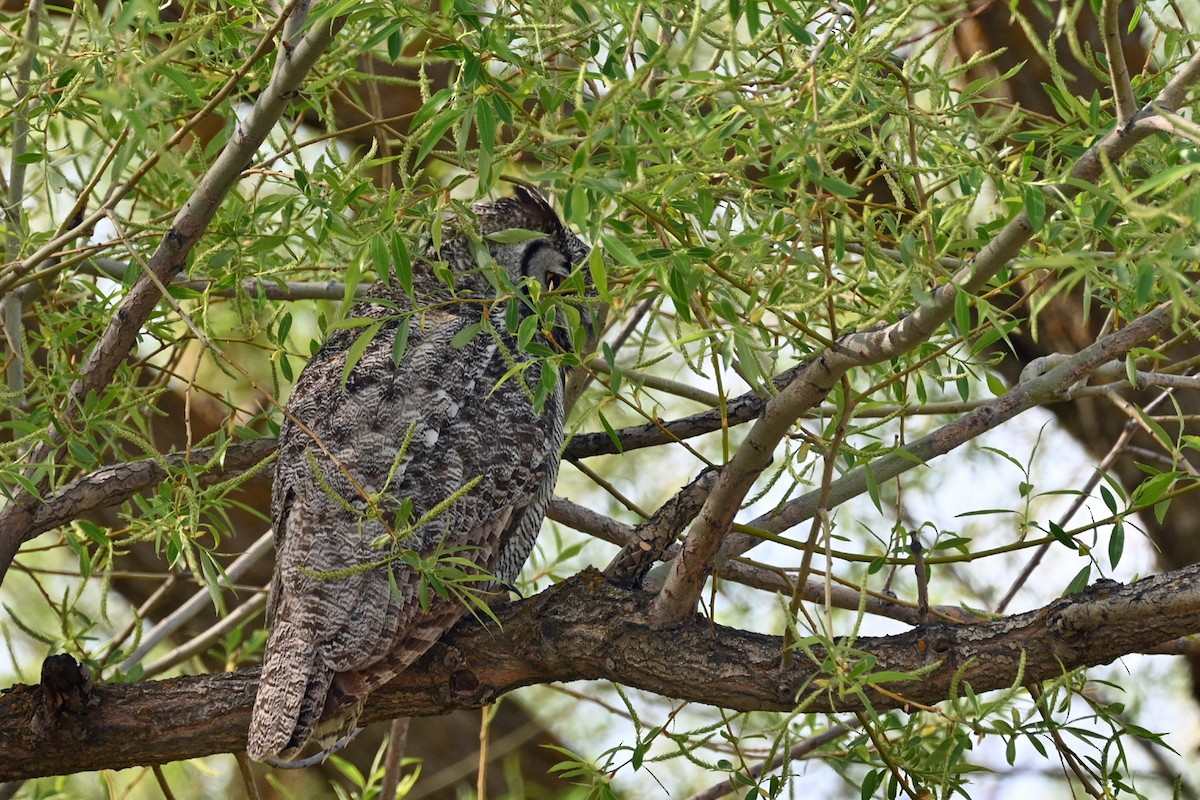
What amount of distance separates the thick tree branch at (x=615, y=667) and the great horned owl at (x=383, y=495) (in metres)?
0.11

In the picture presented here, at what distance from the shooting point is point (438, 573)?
1660mm

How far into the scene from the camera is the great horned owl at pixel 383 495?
208cm

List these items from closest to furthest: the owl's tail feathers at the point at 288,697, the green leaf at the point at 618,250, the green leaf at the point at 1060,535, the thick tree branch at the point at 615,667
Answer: the green leaf at the point at 618,250 < the thick tree branch at the point at 615,667 < the green leaf at the point at 1060,535 < the owl's tail feathers at the point at 288,697

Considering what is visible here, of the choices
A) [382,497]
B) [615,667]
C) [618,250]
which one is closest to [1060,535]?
[615,667]

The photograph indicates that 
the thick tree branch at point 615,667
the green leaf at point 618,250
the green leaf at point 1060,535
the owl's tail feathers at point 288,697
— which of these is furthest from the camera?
the owl's tail feathers at point 288,697

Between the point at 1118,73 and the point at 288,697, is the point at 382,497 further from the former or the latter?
the point at 1118,73

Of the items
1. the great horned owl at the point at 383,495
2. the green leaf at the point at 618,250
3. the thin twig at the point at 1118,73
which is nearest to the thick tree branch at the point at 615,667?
the great horned owl at the point at 383,495

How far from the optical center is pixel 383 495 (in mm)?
1937

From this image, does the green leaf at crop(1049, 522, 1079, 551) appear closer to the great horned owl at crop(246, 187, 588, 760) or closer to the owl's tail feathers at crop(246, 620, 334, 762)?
the great horned owl at crop(246, 187, 588, 760)

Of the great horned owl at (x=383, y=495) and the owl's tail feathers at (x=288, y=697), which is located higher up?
the great horned owl at (x=383, y=495)

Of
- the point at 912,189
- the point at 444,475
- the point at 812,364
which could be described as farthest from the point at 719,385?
the point at 444,475

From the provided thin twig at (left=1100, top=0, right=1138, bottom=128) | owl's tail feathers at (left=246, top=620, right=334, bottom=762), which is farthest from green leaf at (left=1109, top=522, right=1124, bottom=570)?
owl's tail feathers at (left=246, top=620, right=334, bottom=762)

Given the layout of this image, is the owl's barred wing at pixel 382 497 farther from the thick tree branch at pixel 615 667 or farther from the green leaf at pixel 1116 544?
the green leaf at pixel 1116 544

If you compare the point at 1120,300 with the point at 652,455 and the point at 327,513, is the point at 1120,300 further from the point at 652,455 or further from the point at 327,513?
the point at 652,455
